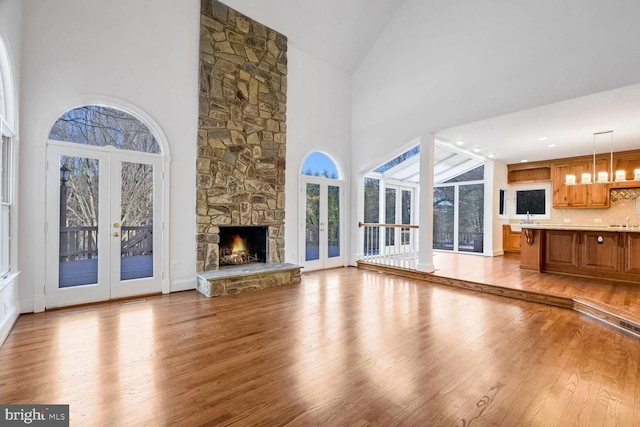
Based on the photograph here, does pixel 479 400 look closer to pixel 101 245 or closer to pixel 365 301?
pixel 365 301

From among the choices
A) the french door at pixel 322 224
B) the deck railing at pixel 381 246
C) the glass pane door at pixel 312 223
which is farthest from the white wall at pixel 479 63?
the deck railing at pixel 381 246

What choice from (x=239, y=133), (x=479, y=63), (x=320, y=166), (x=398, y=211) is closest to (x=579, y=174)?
(x=398, y=211)

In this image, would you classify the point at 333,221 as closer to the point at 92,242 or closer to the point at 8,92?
the point at 92,242

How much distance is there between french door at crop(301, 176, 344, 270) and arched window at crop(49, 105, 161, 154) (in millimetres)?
3027

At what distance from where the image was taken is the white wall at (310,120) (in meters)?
6.21

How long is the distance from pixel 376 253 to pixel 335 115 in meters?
3.44

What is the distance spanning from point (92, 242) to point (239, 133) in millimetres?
2794

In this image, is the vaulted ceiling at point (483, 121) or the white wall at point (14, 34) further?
the vaulted ceiling at point (483, 121)

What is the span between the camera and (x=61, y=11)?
3836 mm

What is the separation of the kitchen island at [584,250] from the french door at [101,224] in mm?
6968

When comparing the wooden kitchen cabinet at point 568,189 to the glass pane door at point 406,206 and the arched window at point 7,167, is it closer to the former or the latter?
the glass pane door at point 406,206

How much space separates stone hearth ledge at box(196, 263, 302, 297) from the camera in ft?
15.2

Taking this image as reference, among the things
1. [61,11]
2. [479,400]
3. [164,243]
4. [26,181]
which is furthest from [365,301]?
[61,11]

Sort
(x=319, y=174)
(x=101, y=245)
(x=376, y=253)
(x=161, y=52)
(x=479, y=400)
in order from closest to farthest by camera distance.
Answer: (x=479, y=400) < (x=101, y=245) < (x=161, y=52) < (x=319, y=174) < (x=376, y=253)
